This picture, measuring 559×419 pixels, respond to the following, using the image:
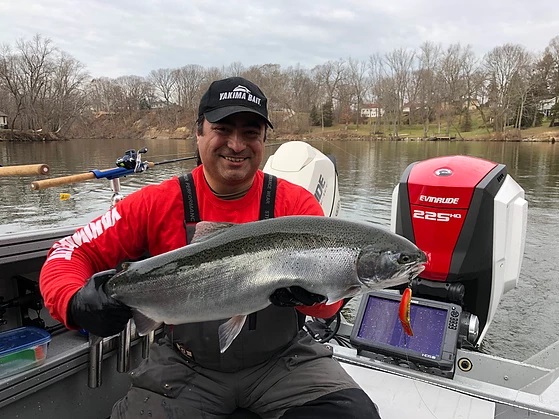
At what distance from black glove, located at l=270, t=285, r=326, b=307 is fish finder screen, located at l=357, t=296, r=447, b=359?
136cm

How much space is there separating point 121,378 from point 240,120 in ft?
6.89

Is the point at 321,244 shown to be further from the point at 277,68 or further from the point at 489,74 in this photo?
the point at 277,68

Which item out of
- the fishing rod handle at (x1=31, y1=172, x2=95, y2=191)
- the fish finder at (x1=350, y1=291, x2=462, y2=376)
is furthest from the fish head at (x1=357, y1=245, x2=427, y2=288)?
the fishing rod handle at (x1=31, y1=172, x2=95, y2=191)

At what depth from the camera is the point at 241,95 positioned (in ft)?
7.62

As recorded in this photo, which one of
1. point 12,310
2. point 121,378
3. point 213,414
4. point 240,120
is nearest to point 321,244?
point 240,120

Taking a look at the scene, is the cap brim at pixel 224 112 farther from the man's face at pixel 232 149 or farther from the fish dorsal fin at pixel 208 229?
the fish dorsal fin at pixel 208 229

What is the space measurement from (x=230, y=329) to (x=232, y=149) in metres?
0.95

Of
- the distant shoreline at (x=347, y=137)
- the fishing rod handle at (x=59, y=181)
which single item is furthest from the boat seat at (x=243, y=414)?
the distant shoreline at (x=347, y=137)

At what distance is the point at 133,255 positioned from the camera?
2.42 meters

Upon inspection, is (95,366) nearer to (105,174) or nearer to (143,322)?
(143,322)

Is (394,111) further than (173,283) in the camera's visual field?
Yes

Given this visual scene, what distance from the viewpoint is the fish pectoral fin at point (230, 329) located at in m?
1.88

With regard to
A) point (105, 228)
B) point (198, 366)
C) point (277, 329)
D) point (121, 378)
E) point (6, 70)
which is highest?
point (6, 70)

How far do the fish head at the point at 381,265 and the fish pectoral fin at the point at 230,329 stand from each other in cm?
55
